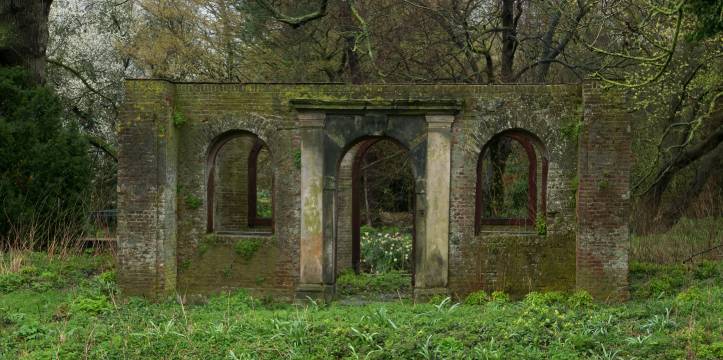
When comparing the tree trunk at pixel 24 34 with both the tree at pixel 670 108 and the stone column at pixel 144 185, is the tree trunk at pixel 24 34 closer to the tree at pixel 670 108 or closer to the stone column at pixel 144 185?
the stone column at pixel 144 185

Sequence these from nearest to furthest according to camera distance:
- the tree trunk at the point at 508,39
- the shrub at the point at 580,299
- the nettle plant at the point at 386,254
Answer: the shrub at the point at 580,299 < the nettle plant at the point at 386,254 < the tree trunk at the point at 508,39

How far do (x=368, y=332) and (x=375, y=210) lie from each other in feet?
57.3

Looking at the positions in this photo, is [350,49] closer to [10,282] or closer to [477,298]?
[477,298]

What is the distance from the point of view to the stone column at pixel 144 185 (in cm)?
1338

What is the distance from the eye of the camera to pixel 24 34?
17.6 m

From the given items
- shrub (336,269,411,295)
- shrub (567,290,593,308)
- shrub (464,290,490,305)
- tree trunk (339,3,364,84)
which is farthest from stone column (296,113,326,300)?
tree trunk (339,3,364,84)

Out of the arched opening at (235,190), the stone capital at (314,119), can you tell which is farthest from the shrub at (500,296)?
the arched opening at (235,190)

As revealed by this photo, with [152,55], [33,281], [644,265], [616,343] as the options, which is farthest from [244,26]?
[616,343]

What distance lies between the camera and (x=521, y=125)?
13281 mm

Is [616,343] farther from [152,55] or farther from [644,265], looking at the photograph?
[152,55]

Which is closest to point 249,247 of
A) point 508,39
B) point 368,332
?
point 368,332

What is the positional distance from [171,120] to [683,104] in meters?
12.0

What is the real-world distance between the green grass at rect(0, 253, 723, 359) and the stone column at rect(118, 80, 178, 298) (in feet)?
4.65

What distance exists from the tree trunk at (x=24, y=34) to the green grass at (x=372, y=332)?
7.65 m
